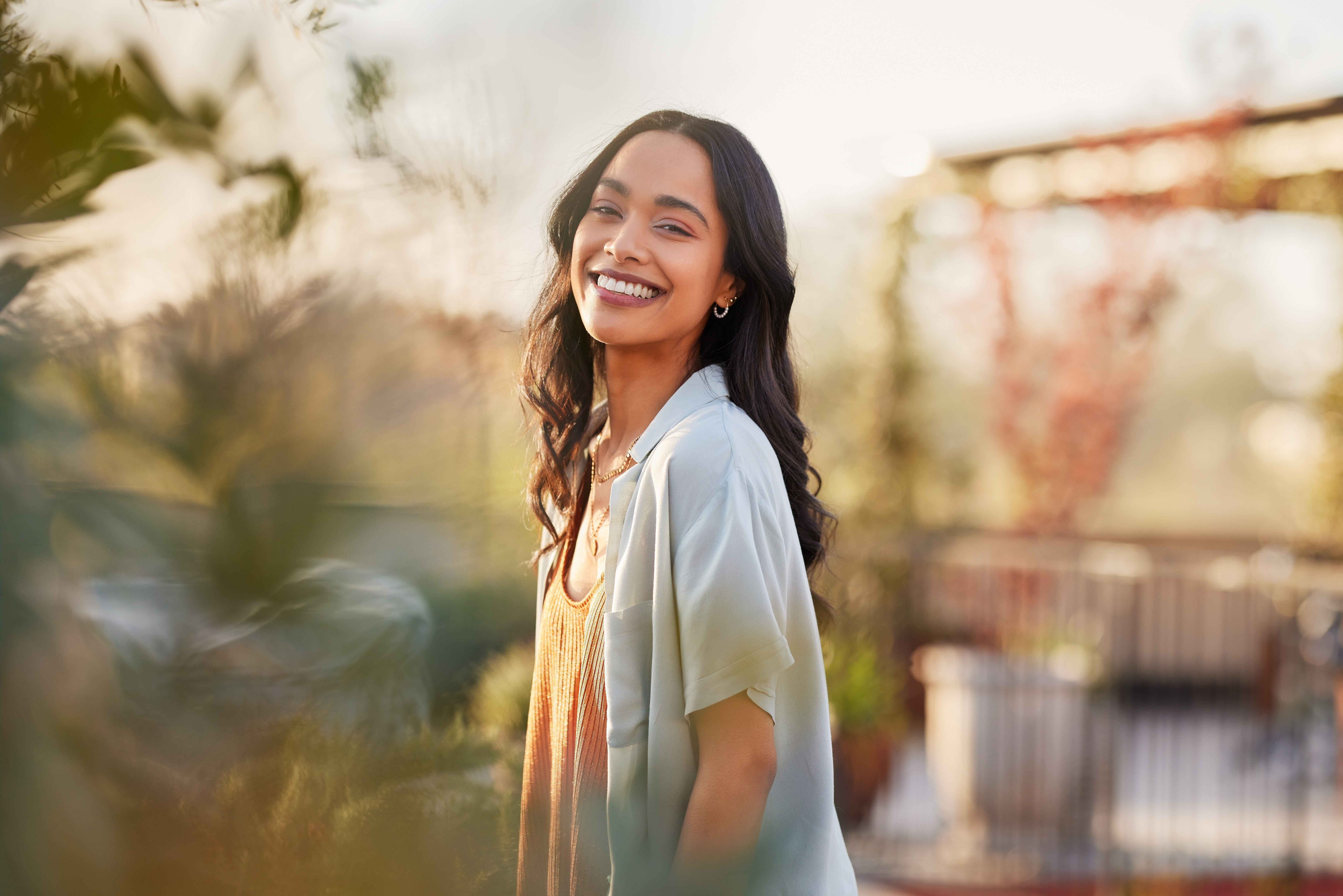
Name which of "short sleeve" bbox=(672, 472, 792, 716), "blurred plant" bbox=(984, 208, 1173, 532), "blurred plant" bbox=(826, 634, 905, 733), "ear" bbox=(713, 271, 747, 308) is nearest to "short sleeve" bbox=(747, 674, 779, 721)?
"short sleeve" bbox=(672, 472, 792, 716)

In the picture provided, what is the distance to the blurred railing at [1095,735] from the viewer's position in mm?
5684

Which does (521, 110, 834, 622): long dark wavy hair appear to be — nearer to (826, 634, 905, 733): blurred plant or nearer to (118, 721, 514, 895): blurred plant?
(118, 721, 514, 895): blurred plant

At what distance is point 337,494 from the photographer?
16.7 inches

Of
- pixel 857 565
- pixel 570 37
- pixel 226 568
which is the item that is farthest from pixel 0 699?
pixel 857 565

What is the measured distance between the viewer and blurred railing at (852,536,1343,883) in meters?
5.68

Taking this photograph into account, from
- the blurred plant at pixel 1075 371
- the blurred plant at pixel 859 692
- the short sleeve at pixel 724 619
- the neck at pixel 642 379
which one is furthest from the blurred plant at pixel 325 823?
the blurred plant at pixel 1075 371

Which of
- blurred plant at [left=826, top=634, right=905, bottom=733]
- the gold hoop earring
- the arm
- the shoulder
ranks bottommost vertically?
blurred plant at [left=826, top=634, right=905, bottom=733]

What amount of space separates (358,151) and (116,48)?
98 millimetres

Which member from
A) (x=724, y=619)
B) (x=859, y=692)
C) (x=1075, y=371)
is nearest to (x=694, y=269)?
(x=724, y=619)

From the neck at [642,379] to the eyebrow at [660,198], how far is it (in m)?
0.20

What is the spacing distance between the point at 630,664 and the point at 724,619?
126mm

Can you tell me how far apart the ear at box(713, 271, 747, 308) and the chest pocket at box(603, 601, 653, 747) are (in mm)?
477

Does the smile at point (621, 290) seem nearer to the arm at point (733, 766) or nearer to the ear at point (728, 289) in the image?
the ear at point (728, 289)

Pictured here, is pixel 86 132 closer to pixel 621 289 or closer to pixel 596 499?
pixel 621 289
